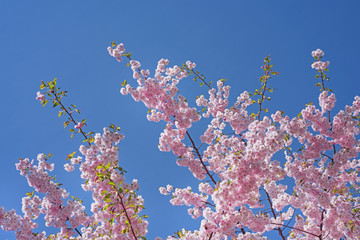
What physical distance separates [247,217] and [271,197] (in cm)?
238

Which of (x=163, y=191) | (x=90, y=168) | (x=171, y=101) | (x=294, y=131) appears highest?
(x=171, y=101)

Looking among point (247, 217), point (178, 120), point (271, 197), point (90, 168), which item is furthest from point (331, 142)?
point (90, 168)

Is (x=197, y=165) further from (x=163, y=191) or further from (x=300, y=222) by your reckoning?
(x=300, y=222)

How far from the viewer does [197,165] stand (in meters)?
7.08

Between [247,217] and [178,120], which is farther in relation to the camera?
[178,120]

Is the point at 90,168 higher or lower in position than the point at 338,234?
higher

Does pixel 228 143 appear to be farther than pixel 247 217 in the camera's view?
Yes

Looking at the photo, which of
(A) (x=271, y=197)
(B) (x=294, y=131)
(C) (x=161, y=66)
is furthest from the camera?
(C) (x=161, y=66)

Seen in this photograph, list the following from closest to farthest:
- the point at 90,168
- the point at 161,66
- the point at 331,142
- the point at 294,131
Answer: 1. the point at 90,168
2. the point at 294,131
3. the point at 331,142
4. the point at 161,66

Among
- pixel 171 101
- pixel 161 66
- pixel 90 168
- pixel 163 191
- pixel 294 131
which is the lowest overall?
pixel 294 131

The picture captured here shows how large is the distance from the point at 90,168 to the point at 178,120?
9.22ft

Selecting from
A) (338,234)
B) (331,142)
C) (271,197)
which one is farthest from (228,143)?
(338,234)

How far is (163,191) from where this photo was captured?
8.68m

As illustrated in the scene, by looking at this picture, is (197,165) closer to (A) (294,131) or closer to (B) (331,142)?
(A) (294,131)
